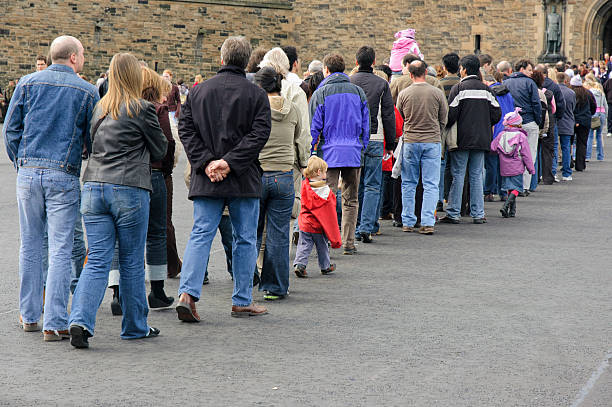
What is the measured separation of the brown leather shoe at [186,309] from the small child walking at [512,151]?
730cm

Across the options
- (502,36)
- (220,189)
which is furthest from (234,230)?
(502,36)

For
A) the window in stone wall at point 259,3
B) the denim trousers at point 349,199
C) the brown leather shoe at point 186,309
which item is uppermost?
the window in stone wall at point 259,3

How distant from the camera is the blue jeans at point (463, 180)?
1138 cm

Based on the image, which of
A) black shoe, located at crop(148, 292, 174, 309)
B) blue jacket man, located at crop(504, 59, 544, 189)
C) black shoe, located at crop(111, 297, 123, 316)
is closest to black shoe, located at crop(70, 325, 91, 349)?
black shoe, located at crop(111, 297, 123, 316)

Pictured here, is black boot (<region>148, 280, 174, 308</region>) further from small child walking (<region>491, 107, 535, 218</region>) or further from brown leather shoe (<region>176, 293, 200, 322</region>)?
small child walking (<region>491, 107, 535, 218</region>)

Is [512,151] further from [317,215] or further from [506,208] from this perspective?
[317,215]

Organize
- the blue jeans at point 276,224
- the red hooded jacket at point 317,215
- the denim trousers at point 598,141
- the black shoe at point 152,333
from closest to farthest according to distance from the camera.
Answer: the black shoe at point 152,333 < the blue jeans at point 276,224 < the red hooded jacket at point 317,215 < the denim trousers at point 598,141

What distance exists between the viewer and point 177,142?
25.3ft

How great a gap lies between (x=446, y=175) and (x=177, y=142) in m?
5.51

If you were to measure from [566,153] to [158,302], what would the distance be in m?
10.7

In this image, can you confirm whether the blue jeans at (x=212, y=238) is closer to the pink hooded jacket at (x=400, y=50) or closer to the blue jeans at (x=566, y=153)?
the pink hooded jacket at (x=400, y=50)

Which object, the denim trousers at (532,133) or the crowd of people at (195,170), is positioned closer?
the crowd of people at (195,170)

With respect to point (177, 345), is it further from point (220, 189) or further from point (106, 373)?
point (220, 189)

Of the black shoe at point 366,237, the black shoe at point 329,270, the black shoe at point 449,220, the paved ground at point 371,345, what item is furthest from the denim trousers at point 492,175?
the black shoe at point 329,270
